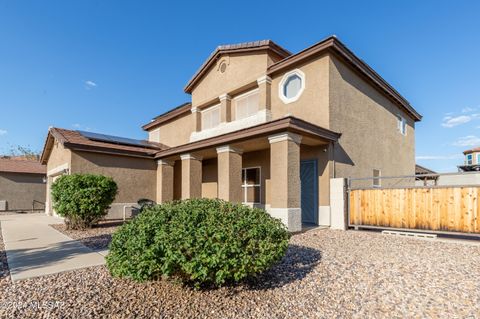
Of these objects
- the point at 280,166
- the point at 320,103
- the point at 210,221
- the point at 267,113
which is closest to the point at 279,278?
the point at 210,221

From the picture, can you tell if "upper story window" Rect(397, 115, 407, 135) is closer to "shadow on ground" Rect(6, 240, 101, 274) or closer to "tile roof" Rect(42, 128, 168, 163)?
"tile roof" Rect(42, 128, 168, 163)

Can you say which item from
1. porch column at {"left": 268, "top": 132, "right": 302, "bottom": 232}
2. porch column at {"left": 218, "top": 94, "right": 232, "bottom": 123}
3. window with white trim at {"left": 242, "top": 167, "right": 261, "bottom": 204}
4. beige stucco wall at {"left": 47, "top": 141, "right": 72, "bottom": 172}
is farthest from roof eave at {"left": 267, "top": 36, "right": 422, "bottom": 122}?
beige stucco wall at {"left": 47, "top": 141, "right": 72, "bottom": 172}

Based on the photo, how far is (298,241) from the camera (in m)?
8.25

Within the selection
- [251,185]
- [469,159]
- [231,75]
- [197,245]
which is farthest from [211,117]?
[469,159]

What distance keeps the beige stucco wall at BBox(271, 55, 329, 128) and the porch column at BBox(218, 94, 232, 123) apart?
3.78 metres

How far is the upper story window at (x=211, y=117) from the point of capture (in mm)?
17031

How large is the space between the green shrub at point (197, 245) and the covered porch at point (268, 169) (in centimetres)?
481

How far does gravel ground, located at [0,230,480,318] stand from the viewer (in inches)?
157

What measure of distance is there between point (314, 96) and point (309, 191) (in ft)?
13.5

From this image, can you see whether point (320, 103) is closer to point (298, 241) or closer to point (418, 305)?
point (298, 241)

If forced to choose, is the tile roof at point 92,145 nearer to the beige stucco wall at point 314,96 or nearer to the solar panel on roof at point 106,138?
the solar panel on roof at point 106,138

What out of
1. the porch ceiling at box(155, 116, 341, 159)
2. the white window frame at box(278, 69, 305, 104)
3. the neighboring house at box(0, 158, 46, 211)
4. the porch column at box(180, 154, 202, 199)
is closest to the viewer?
the porch ceiling at box(155, 116, 341, 159)

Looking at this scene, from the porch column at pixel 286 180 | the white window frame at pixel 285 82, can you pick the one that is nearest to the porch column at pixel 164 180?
the white window frame at pixel 285 82

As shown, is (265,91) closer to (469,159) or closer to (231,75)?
(231,75)
